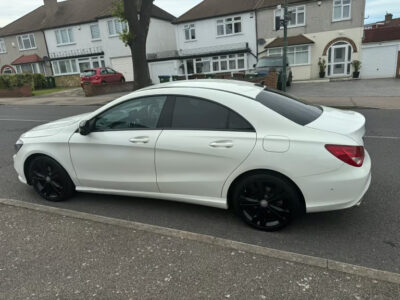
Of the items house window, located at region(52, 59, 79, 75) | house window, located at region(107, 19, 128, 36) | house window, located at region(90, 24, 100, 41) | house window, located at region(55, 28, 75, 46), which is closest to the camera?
house window, located at region(107, 19, 128, 36)

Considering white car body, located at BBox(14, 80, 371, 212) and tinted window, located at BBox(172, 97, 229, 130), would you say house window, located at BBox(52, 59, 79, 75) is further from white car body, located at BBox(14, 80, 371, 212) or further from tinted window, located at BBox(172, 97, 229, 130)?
tinted window, located at BBox(172, 97, 229, 130)

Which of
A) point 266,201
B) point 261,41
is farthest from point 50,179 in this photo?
point 261,41

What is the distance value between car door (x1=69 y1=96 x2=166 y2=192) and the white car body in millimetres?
12

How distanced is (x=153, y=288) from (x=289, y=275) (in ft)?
3.65

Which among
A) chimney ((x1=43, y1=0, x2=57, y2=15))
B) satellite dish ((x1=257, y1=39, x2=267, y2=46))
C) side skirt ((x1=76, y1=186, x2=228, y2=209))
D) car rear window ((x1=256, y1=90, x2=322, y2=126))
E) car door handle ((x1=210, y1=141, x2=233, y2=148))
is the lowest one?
side skirt ((x1=76, y1=186, x2=228, y2=209))

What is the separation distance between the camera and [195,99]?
3.51 m

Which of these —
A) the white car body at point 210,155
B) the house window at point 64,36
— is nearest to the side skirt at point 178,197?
the white car body at point 210,155

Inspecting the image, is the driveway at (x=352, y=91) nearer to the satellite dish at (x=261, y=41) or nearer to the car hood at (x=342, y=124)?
the satellite dish at (x=261, y=41)

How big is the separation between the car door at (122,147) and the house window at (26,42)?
35223 millimetres

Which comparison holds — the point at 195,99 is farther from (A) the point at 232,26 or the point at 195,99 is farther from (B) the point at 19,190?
(A) the point at 232,26

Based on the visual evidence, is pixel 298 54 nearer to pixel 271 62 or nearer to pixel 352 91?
pixel 271 62

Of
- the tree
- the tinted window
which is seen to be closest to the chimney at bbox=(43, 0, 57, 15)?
the tree

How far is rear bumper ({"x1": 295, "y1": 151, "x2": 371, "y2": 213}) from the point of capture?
9.76 ft

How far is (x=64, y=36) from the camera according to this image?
3162 centimetres
